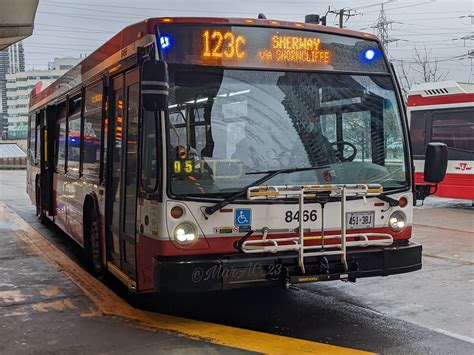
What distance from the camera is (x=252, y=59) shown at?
5.39 m

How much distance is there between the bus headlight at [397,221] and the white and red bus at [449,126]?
34.0 ft

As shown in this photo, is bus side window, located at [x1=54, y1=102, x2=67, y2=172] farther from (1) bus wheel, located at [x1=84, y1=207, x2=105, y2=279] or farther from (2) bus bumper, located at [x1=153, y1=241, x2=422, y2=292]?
(2) bus bumper, located at [x1=153, y1=241, x2=422, y2=292]

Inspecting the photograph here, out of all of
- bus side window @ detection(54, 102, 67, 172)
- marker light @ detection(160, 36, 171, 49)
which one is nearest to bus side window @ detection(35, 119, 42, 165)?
bus side window @ detection(54, 102, 67, 172)

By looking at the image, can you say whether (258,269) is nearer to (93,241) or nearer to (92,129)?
(93,241)

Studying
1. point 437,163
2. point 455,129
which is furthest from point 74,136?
point 455,129

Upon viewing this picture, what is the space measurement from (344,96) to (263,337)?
96.9 inches

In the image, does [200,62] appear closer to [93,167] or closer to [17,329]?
[93,167]

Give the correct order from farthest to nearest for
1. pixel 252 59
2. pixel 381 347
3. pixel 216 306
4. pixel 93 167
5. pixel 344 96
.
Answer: pixel 93 167 < pixel 216 306 < pixel 344 96 < pixel 252 59 < pixel 381 347

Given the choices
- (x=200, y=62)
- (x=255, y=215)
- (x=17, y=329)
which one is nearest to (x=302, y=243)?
(x=255, y=215)

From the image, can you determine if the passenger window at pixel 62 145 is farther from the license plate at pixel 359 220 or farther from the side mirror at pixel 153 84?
the license plate at pixel 359 220

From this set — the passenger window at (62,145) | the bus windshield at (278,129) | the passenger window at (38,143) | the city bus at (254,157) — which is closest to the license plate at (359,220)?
the city bus at (254,157)

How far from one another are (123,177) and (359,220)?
7.88ft

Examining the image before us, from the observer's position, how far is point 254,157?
17.4 feet

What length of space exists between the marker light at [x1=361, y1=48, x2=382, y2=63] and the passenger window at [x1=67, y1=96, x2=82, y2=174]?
13.5 ft
